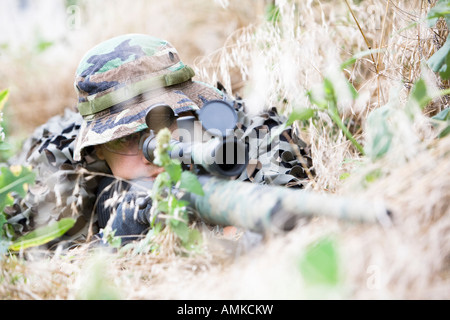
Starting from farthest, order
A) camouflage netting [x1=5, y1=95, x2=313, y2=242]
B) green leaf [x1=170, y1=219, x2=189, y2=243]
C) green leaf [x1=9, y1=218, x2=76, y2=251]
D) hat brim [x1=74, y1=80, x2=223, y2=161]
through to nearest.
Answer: camouflage netting [x1=5, y1=95, x2=313, y2=242]
hat brim [x1=74, y1=80, x2=223, y2=161]
green leaf [x1=9, y1=218, x2=76, y2=251]
green leaf [x1=170, y1=219, x2=189, y2=243]

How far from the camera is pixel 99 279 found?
34.0 inches

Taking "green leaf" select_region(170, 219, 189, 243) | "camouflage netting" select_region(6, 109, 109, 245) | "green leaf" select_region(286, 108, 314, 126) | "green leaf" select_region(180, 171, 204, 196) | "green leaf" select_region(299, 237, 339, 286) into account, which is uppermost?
"green leaf" select_region(286, 108, 314, 126)

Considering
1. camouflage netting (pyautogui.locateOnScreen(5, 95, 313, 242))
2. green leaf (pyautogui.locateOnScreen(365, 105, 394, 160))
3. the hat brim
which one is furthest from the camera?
camouflage netting (pyautogui.locateOnScreen(5, 95, 313, 242))

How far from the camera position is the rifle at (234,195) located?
774 mm

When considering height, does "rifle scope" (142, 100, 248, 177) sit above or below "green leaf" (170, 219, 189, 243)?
above

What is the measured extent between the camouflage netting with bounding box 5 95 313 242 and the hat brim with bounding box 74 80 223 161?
0.15 metres

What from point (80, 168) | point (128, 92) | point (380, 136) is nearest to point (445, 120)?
point (380, 136)

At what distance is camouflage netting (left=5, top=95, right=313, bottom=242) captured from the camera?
179 centimetres

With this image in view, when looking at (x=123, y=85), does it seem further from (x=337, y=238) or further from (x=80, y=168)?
(x=337, y=238)

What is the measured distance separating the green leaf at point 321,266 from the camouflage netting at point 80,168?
100 cm

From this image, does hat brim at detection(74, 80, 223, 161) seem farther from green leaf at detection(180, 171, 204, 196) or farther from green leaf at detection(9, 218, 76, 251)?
green leaf at detection(180, 171, 204, 196)

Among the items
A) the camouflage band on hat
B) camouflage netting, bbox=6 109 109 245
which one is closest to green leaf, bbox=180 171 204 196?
the camouflage band on hat

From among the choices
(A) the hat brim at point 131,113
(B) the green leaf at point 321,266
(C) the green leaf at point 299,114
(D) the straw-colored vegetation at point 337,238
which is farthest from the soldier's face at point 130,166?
(B) the green leaf at point 321,266

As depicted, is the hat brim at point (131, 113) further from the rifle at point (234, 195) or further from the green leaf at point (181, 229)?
the green leaf at point (181, 229)
